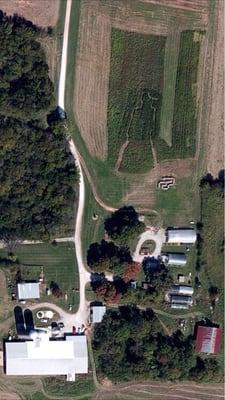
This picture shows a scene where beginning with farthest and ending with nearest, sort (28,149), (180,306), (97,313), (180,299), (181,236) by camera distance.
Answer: (180,306) < (180,299) < (181,236) < (97,313) < (28,149)

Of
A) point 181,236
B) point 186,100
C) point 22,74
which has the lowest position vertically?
point 181,236

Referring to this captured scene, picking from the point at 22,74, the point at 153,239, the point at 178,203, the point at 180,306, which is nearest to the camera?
the point at 22,74

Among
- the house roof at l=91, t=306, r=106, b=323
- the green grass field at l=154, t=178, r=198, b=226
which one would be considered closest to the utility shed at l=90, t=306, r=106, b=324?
the house roof at l=91, t=306, r=106, b=323

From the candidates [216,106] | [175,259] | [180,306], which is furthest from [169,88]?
[180,306]

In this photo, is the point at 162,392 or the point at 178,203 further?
the point at 178,203

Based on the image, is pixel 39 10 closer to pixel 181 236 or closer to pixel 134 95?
pixel 134 95

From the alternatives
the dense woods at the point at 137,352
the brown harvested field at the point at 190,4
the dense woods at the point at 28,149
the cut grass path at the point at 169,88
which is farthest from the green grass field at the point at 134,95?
the dense woods at the point at 137,352

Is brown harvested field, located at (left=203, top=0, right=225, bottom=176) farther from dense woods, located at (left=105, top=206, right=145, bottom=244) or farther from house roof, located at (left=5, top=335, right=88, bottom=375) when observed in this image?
house roof, located at (left=5, top=335, right=88, bottom=375)
